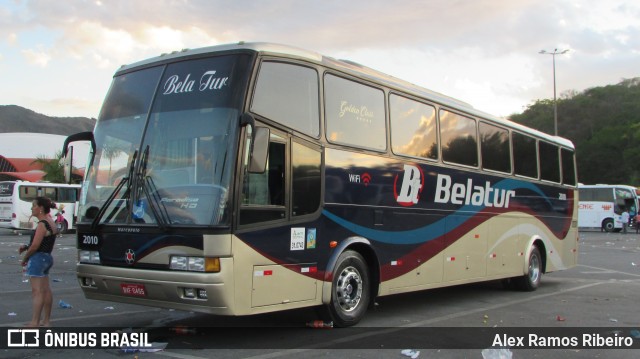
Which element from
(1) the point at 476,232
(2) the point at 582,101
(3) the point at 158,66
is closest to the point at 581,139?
(2) the point at 582,101

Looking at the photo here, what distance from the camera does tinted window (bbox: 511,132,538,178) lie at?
1253 cm

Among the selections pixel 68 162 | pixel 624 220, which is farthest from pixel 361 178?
pixel 624 220

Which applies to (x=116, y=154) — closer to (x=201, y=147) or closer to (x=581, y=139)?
(x=201, y=147)

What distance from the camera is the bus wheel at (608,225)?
135ft

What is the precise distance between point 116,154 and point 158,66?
3.99 ft

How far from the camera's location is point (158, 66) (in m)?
7.39

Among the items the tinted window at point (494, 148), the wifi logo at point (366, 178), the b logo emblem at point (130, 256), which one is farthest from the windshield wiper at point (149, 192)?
the tinted window at point (494, 148)

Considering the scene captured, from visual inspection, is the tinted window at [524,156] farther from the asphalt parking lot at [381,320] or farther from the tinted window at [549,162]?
the asphalt parking lot at [381,320]

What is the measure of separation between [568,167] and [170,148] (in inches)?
445

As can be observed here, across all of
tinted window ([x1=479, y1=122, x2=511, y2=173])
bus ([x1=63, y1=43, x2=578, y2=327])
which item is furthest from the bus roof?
tinted window ([x1=479, y1=122, x2=511, y2=173])

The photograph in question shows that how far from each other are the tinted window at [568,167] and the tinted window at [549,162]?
1.10 ft

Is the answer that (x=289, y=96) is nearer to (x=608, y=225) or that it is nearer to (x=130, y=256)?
(x=130, y=256)

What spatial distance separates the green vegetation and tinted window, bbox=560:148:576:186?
5142 cm

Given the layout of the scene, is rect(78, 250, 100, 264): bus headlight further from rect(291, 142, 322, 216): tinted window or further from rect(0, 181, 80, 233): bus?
rect(0, 181, 80, 233): bus
